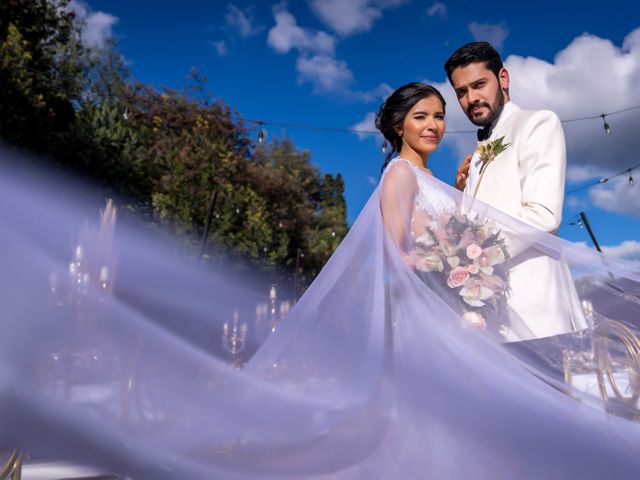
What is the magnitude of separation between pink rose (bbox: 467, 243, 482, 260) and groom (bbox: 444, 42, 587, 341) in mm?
190

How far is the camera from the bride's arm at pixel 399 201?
268cm

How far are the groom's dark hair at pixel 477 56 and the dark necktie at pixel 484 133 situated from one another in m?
0.26

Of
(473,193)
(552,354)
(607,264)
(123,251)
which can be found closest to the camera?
(552,354)

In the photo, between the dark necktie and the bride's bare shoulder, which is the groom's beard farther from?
the bride's bare shoulder

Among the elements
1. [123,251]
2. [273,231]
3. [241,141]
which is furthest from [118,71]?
[123,251]

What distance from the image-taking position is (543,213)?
2619 mm

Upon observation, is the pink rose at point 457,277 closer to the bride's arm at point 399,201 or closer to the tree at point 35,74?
the bride's arm at point 399,201

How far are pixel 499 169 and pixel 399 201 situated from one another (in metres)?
0.52

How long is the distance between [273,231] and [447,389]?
96.0 ft

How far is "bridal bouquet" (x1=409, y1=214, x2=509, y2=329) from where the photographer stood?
2.50m

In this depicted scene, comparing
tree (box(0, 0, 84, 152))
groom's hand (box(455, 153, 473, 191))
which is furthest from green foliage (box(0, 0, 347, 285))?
groom's hand (box(455, 153, 473, 191))

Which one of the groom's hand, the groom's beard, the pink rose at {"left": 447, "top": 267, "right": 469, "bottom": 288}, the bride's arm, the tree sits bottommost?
the pink rose at {"left": 447, "top": 267, "right": 469, "bottom": 288}

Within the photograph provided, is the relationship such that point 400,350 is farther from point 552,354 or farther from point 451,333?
point 552,354

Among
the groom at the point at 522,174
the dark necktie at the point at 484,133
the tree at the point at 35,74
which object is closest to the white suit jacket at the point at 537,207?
the groom at the point at 522,174
